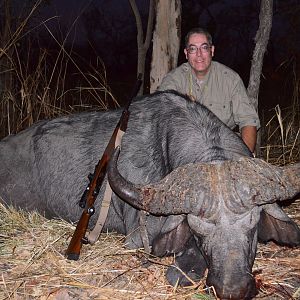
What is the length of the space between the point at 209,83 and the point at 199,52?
346 mm

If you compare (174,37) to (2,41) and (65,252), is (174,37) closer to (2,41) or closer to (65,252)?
(2,41)

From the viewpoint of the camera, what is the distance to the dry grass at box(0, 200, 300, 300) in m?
3.38

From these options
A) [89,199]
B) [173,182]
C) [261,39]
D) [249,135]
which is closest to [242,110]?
[249,135]

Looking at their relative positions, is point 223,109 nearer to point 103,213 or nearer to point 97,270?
point 103,213

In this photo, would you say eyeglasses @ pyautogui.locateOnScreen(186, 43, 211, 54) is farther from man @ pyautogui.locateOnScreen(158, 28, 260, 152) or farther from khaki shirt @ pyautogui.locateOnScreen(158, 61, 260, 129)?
khaki shirt @ pyautogui.locateOnScreen(158, 61, 260, 129)

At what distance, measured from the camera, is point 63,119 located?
16.1 feet

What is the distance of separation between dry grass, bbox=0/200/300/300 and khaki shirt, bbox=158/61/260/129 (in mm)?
1599

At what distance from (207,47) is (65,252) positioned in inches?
94.7

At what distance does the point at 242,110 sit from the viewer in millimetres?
5184

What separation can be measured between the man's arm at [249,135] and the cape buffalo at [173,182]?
2.80ft

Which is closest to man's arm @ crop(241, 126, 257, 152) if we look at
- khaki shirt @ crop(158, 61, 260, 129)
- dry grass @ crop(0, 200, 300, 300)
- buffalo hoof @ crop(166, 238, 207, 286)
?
khaki shirt @ crop(158, 61, 260, 129)

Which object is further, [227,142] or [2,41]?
[2,41]

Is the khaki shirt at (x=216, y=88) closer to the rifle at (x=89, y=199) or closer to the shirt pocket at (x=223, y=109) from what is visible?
the shirt pocket at (x=223, y=109)

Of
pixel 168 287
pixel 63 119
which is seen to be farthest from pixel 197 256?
pixel 63 119
